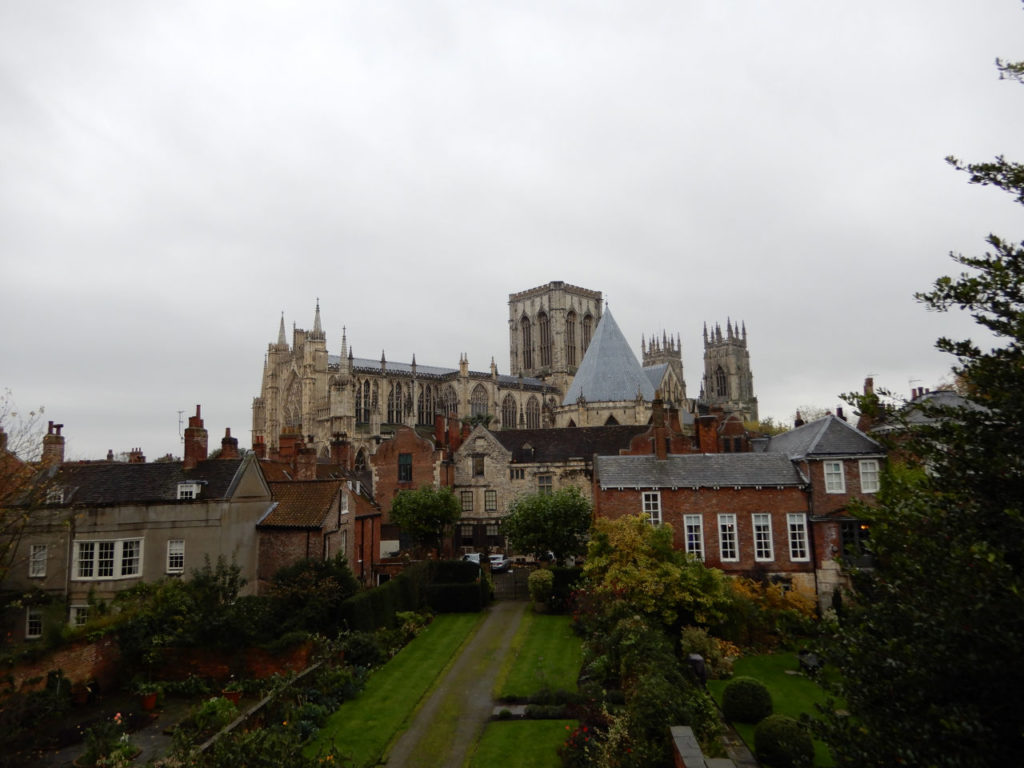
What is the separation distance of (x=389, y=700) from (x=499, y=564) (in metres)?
23.2

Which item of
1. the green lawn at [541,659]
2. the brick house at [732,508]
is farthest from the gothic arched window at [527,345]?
the green lawn at [541,659]

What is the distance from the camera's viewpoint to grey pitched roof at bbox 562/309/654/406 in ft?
216

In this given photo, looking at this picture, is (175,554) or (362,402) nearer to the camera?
(175,554)

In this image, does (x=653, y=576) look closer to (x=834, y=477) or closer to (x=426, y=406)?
(x=834, y=477)

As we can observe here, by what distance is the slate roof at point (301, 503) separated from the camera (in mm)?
27438

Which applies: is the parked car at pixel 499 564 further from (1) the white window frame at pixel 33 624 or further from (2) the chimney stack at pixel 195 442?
(1) the white window frame at pixel 33 624

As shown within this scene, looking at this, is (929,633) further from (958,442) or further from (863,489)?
(863,489)

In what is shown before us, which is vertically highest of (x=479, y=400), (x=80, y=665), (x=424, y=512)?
(x=479, y=400)

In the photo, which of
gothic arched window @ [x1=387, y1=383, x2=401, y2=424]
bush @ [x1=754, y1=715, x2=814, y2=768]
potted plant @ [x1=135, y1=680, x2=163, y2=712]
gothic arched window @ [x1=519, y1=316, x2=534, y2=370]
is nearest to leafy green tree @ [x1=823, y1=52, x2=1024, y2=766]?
bush @ [x1=754, y1=715, x2=814, y2=768]

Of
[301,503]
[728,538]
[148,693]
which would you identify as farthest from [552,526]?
[148,693]

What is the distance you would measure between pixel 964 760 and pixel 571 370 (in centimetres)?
10745

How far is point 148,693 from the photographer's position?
67.3ft

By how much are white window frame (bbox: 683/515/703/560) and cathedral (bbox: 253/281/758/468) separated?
77.5 feet

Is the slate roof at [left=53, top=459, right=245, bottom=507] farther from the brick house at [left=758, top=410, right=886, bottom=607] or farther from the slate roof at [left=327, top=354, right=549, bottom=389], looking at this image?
the slate roof at [left=327, top=354, right=549, bottom=389]
